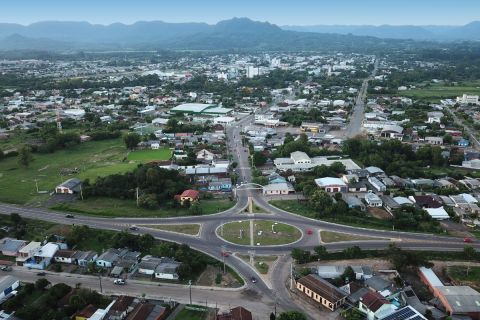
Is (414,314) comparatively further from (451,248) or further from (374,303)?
(451,248)

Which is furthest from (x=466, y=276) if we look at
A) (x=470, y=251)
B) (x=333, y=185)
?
(x=333, y=185)

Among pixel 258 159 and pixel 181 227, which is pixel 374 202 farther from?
pixel 181 227

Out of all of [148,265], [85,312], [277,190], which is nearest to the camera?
[85,312]

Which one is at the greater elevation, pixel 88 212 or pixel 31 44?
pixel 31 44

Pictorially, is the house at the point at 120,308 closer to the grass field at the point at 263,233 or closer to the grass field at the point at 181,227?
the grass field at the point at 181,227

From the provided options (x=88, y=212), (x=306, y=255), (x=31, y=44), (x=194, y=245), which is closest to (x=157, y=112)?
(x=88, y=212)

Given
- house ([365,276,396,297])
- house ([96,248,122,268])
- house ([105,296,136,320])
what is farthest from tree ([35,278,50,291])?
house ([365,276,396,297])
